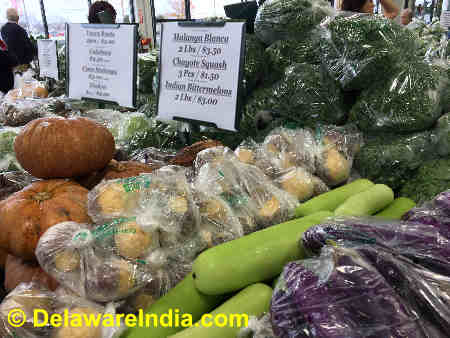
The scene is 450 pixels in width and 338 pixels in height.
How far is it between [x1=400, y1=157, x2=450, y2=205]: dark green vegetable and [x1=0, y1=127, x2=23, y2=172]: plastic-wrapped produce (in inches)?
69.8

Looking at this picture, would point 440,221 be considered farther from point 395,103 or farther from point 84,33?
point 84,33

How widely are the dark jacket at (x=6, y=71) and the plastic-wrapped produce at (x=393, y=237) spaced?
13.4 ft

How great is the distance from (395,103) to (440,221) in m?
0.77

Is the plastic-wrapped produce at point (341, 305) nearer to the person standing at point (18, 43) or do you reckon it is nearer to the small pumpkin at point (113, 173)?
the small pumpkin at point (113, 173)

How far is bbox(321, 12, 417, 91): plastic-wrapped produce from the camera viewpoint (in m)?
1.51

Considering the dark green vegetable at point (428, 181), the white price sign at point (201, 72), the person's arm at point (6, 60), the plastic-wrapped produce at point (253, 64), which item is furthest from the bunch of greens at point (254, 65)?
the person's arm at point (6, 60)

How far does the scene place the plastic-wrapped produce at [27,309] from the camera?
2.52 ft

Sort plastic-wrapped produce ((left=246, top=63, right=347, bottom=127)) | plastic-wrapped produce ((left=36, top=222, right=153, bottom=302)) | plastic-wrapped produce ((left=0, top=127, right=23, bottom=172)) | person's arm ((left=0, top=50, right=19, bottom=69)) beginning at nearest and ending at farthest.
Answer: plastic-wrapped produce ((left=36, top=222, right=153, bottom=302))
plastic-wrapped produce ((left=246, top=63, right=347, bottom=127))
plastic-wrapped produce ((left=0, top=127, right=23, bottom=172))
person's arm ((left=0, top=50, right=19, bottom=69))

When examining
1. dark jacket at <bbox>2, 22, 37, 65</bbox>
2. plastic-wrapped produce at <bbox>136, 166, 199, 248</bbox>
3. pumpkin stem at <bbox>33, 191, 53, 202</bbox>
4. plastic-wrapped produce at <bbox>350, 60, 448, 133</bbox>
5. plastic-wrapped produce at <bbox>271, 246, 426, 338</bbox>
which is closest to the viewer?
plastic-wrapped produce at <bbox>271, 246, 426, 338</bbox>

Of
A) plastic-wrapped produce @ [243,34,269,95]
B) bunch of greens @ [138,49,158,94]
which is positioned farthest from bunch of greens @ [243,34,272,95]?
bunch of greens @ [138,49,158,94]

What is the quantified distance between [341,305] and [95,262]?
54 cm

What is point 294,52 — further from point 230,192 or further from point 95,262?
point 95,262

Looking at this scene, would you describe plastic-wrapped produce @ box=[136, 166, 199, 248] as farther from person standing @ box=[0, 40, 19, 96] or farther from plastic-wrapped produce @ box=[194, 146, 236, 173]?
person standing @ box=[0, 40, 19, 96]

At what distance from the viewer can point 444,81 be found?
4.93 ft
